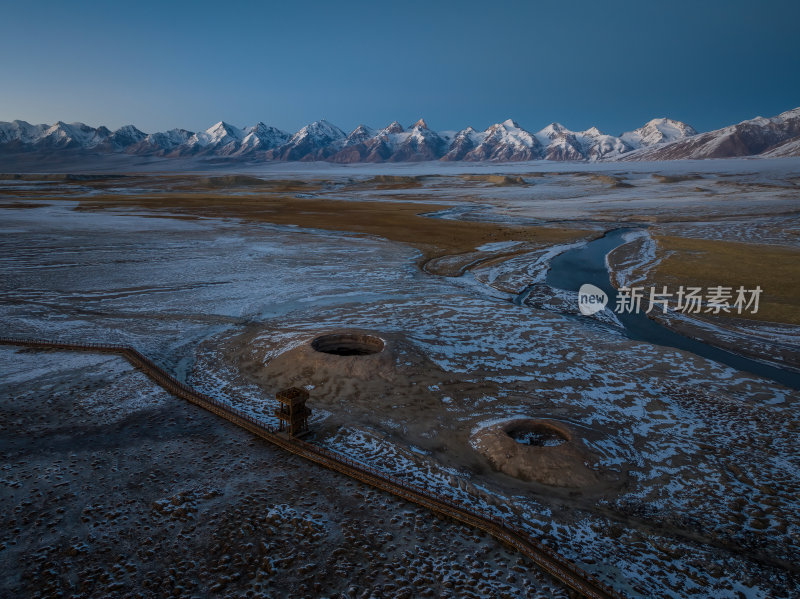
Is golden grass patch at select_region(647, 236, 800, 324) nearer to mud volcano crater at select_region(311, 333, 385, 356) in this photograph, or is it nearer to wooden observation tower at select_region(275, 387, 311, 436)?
mud volcano crater at select_region(311, 333, 385, 356)

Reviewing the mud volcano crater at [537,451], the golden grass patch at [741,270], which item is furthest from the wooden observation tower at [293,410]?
the golden grass patch at [741,270]

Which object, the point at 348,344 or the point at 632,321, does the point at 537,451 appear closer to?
the point at 348,344

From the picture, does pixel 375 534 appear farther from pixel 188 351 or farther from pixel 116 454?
pixel 188 351

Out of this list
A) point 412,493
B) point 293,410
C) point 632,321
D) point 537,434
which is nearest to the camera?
point 412,493

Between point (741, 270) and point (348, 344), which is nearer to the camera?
point (348, 344)

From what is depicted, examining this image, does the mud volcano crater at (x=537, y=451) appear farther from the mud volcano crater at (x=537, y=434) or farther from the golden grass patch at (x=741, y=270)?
the golden grass patch at (x=741, y=270)

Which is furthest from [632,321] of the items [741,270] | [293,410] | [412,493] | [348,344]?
[293,410]

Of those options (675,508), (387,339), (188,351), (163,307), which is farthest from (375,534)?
(163,307)

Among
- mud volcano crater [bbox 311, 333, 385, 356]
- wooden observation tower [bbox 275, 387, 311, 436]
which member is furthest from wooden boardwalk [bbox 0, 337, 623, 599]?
mud volcano crater [bbox 311, 333, 385, 356]
